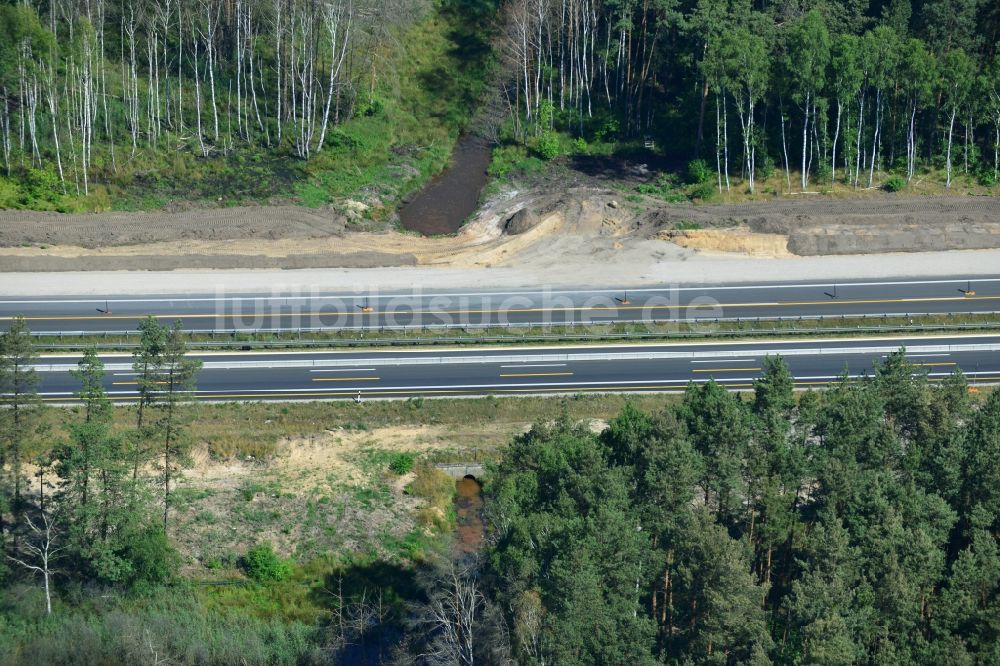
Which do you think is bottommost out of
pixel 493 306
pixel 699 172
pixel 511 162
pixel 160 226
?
pixel 493 306

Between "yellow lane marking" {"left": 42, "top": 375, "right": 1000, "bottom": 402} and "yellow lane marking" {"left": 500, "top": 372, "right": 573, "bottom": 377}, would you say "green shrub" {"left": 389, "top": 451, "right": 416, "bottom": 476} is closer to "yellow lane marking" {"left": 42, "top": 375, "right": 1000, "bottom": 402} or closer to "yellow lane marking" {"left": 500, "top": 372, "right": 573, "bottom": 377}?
"yellow lane marking" {"left": 42, "top": 375, "right": 1000, "bottom": 402}

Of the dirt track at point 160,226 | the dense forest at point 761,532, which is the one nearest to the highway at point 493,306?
the dirt track at point 160,226

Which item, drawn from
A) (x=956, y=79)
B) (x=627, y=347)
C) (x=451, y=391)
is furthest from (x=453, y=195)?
(x=956, y=79)

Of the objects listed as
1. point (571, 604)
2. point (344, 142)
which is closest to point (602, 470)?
point (571, 604)

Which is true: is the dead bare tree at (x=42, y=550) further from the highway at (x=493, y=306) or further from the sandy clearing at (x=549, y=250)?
the sandy clearing at (x=549, y=250)

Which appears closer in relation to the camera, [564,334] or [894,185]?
[564,334]

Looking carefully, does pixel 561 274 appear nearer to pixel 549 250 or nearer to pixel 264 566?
pixel 549 250
